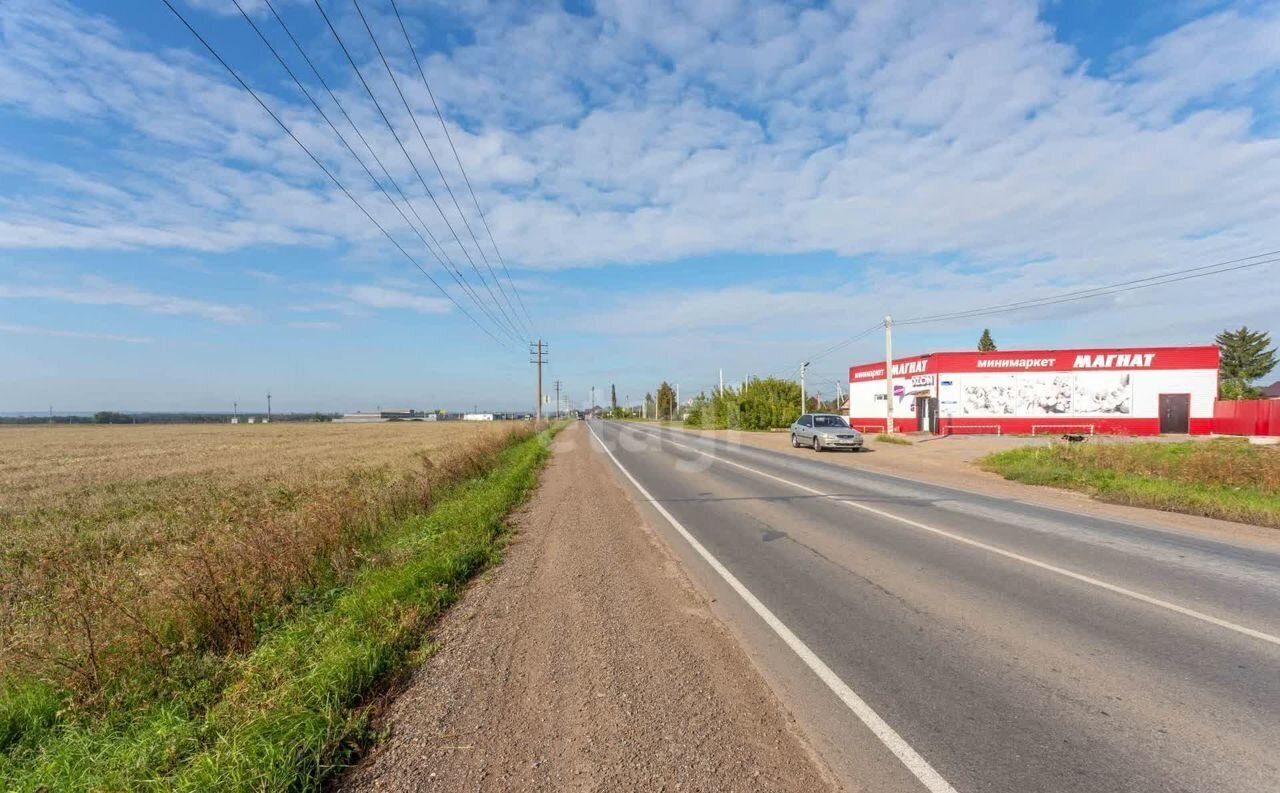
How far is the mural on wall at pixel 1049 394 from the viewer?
3500 cm

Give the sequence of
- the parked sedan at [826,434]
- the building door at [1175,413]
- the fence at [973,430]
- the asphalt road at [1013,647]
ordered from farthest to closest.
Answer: the fence at [973,430]
the building door at [1175,413]
the parked sedan at [826,434]
the asphalt road at [1013,647]

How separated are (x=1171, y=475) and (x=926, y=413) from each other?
25.2 meters

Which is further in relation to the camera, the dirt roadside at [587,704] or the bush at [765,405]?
the bush at [765,405]

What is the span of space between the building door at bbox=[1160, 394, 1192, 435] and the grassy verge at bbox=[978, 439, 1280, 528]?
22189mm

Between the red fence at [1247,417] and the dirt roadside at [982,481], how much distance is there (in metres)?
14.4

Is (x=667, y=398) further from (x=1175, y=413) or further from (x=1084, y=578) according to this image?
(x=1084, y=578)

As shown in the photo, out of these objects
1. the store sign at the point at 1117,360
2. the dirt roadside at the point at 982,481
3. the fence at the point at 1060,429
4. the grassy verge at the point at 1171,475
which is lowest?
the dirt roadside at the point at 982,481

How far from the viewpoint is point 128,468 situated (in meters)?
22.3

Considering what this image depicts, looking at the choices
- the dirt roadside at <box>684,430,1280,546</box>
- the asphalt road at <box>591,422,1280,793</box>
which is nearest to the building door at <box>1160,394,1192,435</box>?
the dirt roadside at <box>684,430,1280,546</box>

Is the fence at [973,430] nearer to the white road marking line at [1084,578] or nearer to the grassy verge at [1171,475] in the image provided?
the grassy verge at [1171,475]

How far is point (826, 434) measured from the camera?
25.8 meters

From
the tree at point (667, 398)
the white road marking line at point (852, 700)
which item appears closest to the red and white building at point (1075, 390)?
the white road marking line at point (852, 700)

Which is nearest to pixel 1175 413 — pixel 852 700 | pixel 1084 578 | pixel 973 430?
pixel 973 430

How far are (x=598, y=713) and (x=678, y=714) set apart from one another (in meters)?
0.48
